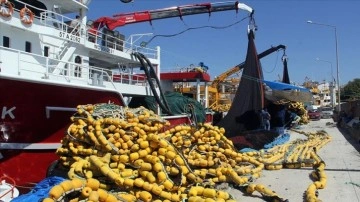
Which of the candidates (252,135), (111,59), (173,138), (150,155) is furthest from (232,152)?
(111,59)

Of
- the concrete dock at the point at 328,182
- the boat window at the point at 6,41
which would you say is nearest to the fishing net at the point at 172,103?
the boat window at the point at 6,41

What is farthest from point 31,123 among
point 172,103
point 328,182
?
point 172,103

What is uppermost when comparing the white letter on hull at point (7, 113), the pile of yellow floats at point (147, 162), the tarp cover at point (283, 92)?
the tarp cover at point (283, 92)

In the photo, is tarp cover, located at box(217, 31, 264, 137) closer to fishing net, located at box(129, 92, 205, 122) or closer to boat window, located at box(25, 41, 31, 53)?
fishing net, located at box(129, 92, 205, 122)

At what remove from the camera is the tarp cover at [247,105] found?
48.2 ft

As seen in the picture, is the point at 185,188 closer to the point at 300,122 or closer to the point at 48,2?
the point at 48,2

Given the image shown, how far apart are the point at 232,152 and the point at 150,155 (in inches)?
98.3

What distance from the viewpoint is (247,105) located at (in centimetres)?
1482

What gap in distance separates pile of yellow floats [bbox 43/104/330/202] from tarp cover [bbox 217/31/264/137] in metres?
5.53

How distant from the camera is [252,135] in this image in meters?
12.6

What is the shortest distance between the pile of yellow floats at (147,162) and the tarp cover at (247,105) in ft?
18.1

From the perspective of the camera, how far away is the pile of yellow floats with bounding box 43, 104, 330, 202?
18.5 feet

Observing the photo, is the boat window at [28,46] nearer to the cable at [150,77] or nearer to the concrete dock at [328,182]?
the cable at [150,77]

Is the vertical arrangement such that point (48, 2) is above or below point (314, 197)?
above
